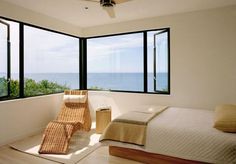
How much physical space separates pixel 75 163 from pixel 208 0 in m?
3.36

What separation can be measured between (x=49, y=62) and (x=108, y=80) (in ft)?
5.11

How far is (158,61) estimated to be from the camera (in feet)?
13.7

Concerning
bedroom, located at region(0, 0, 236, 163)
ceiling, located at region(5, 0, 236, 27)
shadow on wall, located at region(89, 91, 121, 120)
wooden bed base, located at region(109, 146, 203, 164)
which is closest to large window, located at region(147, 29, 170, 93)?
bedroom, located at region(0, 0, 236, 163)

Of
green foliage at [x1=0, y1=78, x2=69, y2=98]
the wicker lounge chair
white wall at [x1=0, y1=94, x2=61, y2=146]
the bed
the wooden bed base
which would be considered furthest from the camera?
green foliage at [x1=0, y1=78, x2=69, y2=98]

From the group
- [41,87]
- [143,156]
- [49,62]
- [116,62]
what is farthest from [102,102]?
[143,156]

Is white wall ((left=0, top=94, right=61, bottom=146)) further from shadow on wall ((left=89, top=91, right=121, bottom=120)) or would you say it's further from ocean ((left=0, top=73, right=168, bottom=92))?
shadow on wall ((left=89, top=91, right=121, bottom=120))

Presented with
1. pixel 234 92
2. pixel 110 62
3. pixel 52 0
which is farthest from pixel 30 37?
pixel 234 92

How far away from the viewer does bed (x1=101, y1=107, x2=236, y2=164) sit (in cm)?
199

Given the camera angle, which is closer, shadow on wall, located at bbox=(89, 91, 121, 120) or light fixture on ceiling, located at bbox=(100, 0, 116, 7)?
light fixture on ceiling, located at bbox=(100, 0, 116, 7)

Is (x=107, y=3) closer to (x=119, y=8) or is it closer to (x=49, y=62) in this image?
(x=119, y=8)

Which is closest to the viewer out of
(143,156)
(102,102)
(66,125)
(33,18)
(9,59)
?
(143,156)

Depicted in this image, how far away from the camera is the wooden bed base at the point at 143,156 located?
7.48ft

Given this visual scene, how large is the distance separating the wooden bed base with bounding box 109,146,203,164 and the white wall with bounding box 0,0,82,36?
112 inches

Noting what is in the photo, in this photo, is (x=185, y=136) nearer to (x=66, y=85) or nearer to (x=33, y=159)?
(x=33, y=159)
